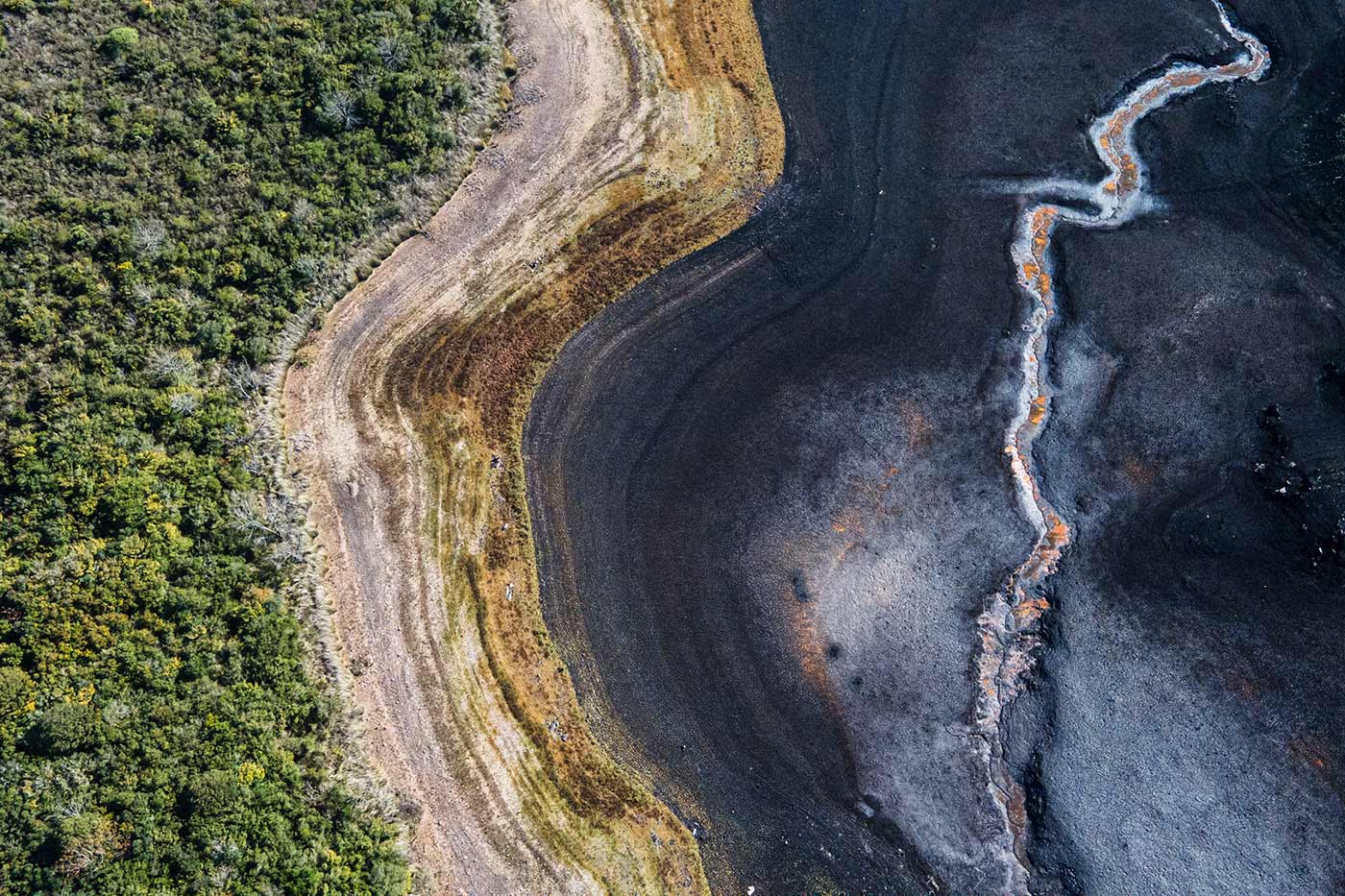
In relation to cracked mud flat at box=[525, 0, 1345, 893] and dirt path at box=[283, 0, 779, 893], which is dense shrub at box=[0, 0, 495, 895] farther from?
cracked mud flat at box=[525, 0, 1345, 893]

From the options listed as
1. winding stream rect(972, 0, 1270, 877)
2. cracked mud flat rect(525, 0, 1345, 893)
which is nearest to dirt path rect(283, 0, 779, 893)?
cracked mud flat rect(525, 0, 1345, 893)

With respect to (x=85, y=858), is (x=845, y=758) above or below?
below

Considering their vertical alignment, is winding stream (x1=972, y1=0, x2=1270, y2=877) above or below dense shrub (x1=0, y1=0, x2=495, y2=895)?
below

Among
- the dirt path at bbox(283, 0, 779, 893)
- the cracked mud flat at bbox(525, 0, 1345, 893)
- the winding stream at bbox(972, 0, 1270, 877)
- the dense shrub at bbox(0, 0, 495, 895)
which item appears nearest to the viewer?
the dense shrub at bbox(0, 0, 495, 895)

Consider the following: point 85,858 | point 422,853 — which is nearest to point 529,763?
point 422,853

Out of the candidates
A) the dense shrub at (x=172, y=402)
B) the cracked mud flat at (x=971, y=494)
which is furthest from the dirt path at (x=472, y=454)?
the cracked mud flat at (x=971, y=494)

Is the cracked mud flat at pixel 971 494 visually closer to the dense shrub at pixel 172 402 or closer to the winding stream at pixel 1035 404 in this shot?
the winding stream at pixel 1035 404

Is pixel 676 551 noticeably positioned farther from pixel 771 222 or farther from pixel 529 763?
pixel 771 222
